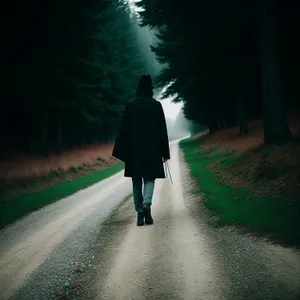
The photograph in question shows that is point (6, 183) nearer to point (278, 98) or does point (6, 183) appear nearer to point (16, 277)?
point (16, 277)

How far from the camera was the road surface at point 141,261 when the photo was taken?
250cm

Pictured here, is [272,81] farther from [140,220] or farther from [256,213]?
[140,220]

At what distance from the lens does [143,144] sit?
470 centimetres

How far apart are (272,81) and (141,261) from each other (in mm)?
7593

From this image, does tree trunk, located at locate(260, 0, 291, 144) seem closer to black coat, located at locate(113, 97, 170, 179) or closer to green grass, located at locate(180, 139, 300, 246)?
green grass, located at locate(180, 139, 300, 246)

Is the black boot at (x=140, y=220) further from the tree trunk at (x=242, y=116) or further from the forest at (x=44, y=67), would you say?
the tree trunk at (x=242, y=116)

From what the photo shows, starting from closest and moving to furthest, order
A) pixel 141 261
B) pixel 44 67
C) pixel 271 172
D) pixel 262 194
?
1. pixel 141 261
2. pixel 262 194
3. pixel 271 172
4. pixel 44 67

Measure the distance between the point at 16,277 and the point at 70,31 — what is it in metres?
14.5

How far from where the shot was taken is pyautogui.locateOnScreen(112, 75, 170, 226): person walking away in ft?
15.1

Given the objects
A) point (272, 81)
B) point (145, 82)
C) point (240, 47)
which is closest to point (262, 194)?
point (145, 82)

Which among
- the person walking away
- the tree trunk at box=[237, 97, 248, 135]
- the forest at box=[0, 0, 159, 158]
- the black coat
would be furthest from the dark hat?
the tree trunk at box=[237, 97, 248, 135]

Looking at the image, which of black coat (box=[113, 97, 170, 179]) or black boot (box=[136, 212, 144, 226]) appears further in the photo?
black coat (box=[113, 97, 170, 179])

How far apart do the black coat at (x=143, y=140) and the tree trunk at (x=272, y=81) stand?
5.22 m

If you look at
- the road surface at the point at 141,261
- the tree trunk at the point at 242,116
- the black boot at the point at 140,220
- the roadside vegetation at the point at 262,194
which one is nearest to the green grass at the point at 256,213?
the roadside vegetation at the point at 262,194
